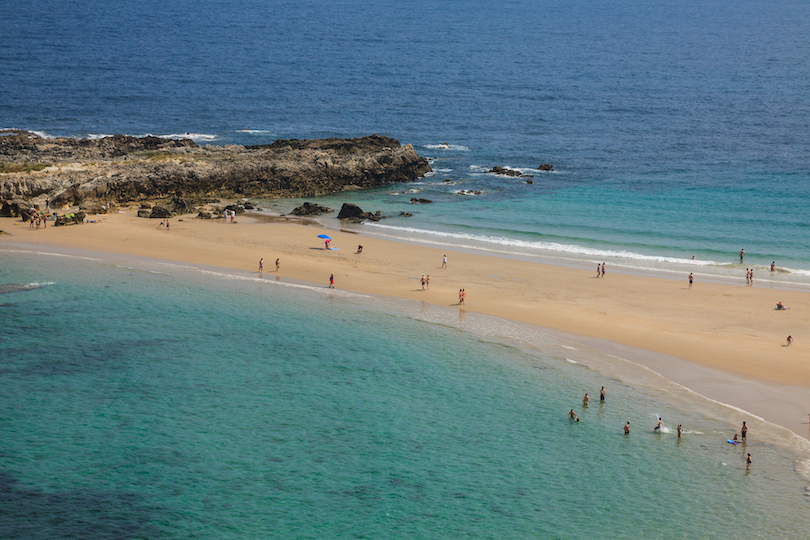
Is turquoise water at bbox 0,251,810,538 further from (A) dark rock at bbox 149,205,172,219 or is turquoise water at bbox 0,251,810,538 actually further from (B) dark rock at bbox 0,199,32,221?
(A) dark rock at bbox 149,205,172,219

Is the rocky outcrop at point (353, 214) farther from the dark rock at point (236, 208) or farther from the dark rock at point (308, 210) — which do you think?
the dark rock at point (236, 208)

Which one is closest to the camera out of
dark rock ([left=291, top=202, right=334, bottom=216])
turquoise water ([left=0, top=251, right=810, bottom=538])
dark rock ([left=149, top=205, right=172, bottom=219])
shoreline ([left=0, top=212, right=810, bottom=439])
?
turquoise water ([left=0, top=251, right=810, bottom=538])

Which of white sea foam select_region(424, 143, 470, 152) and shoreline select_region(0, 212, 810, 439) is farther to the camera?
white sea foam select_region(424, 143, 470, 152)

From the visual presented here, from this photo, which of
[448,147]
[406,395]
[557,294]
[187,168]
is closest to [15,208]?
[187,168]

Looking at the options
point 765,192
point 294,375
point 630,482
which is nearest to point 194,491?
point 294,375

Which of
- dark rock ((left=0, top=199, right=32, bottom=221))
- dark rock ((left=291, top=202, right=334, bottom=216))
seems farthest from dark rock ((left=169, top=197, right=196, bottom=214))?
dark rock ((left=0, top=199, right=32, bottom=221))

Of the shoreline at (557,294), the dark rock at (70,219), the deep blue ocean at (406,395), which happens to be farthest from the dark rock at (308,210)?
the dark rock at (70,219)
